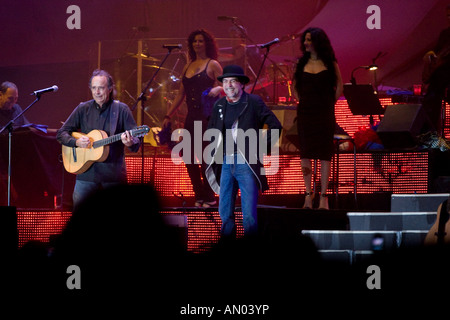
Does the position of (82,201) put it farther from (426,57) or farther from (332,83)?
(426,57)

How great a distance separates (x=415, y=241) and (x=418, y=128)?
309 cm

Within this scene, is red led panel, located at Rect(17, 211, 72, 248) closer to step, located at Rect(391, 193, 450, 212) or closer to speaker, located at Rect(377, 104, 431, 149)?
step, located at Rect(391, 193, 450, 212)

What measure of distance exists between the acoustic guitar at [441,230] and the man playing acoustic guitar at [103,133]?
9.95ft

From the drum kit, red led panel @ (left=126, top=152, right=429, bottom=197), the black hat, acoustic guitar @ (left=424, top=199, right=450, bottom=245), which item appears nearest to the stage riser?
acoustic guitar @ (left=424, top=199, right=450, bottom=245)

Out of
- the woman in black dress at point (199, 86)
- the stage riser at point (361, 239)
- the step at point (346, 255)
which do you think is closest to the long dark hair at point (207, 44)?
the woman in black dress at point (199, 86)

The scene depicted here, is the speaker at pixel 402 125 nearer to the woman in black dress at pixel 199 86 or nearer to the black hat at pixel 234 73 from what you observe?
the woman in black dress at pixel 199 86

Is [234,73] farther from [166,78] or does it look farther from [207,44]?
[166,78]

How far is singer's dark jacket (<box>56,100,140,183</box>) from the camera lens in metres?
6.24

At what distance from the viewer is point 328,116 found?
6.68m

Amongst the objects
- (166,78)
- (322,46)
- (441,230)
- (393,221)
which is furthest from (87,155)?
(166,78)

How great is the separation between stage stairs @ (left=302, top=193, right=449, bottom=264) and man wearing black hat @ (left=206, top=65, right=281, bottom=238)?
3.29ft

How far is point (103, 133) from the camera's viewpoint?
635cm

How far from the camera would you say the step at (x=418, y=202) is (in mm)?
6208
